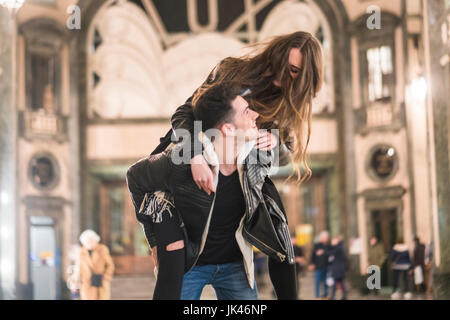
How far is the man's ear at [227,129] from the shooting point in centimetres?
261

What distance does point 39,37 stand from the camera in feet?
34.9

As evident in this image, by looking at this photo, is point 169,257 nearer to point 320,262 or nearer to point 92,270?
point 92,270

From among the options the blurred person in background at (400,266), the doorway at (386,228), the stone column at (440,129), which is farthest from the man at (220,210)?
the doorway at (386,228)

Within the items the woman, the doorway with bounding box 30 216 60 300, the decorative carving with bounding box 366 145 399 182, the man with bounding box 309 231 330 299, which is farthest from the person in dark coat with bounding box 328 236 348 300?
the woman

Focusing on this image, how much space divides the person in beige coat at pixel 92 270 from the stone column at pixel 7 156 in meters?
2.61

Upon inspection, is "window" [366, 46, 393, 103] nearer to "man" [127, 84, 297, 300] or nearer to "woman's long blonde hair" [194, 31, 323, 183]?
"woman's long blonde hair" [194, 31, 323, 183]

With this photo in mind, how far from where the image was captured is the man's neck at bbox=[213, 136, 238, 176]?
254 centimetres

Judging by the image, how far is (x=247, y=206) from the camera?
2.45 m

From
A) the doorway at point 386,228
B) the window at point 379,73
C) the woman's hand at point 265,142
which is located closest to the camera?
the woman's hand at point 265,142

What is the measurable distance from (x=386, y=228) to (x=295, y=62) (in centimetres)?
814

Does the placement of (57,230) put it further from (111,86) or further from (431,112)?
(431,112)

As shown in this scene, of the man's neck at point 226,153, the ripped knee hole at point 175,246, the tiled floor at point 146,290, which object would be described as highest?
the man's neck at point 226,153

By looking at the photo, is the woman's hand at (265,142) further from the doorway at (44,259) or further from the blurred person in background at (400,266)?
the doorway at (44,259)

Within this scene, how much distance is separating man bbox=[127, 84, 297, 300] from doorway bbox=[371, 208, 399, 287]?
7.75 m
